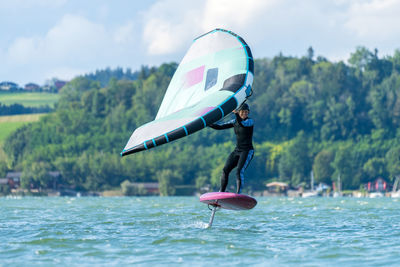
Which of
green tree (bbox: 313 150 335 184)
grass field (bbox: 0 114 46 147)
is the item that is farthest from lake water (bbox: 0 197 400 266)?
grass field (bbox: 0 114 46 147)

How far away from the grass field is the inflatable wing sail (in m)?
154

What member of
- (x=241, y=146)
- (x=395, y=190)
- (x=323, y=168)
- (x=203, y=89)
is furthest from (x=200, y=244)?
(x=395, y=190)

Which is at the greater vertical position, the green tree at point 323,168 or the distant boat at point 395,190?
the green tree at point 323,168

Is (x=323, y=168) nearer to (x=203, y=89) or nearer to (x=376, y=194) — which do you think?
(x=376, y=194)

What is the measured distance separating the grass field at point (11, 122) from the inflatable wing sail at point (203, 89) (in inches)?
6062

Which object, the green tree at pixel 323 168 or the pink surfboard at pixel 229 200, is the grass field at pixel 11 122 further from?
the pink surfboard at pixel 229 200

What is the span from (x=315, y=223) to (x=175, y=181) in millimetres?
123516

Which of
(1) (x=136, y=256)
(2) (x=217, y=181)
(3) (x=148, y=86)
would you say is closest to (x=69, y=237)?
(1) (x=136, y=256)

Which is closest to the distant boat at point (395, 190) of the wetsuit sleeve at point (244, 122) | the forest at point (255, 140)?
the forest at point (255, 140)

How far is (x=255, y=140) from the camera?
17538 cm

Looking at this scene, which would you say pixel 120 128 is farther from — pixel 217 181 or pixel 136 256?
pixel 136 256

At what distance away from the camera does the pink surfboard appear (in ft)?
68.8

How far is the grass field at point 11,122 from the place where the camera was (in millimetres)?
177375

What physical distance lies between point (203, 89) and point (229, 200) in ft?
9.83
